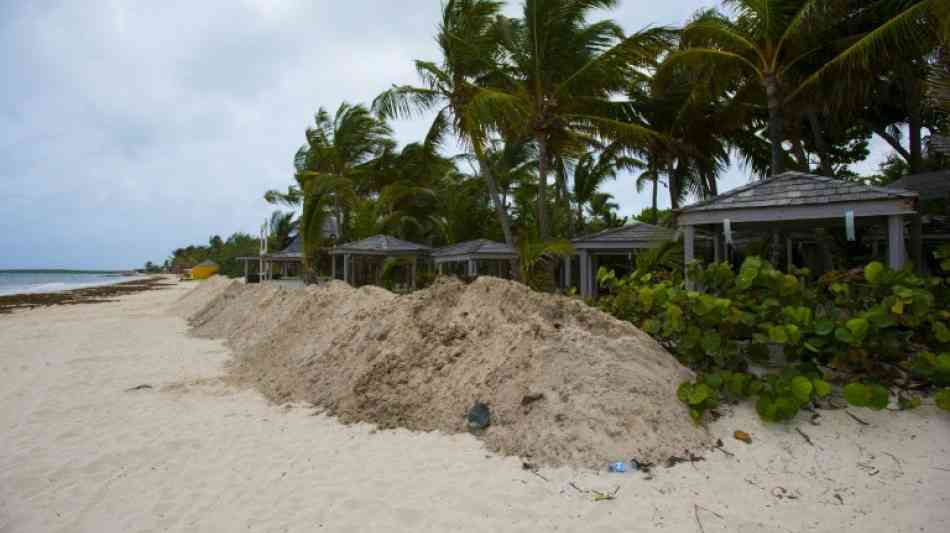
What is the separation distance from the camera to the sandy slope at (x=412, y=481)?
280cm

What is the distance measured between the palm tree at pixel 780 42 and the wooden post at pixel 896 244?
4.23m

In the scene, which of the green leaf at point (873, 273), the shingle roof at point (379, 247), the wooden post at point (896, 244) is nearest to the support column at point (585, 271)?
the shingle roof at point (379, 247)

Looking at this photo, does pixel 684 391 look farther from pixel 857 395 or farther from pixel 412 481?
pixel 412 481

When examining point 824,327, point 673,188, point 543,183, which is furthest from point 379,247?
point 824,327

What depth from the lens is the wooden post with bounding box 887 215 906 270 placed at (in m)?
5.77

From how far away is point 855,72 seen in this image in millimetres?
→ 9992

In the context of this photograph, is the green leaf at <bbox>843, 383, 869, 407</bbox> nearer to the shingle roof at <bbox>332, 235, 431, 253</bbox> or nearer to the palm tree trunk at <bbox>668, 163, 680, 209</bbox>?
the palm tree trunk at <bbox>668, 163, 680, 209</bbox>

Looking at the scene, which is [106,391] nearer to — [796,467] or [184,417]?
[184,417]

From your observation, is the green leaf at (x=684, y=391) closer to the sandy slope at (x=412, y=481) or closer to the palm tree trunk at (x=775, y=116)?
the sandy slope at (x=412, y=481)

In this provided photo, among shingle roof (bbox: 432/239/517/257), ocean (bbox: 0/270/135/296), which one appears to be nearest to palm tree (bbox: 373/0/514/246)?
shingle roof (bbox: 432/239/517/257)

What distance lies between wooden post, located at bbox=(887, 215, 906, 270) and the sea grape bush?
5.58ft

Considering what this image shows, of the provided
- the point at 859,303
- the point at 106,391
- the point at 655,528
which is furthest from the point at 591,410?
the point at 106,391

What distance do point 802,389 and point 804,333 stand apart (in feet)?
2.31

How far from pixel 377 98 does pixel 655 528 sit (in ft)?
45.1
